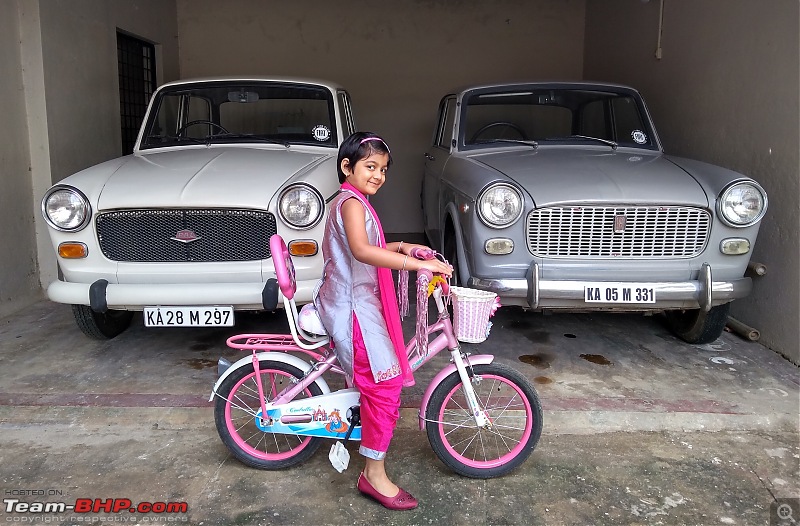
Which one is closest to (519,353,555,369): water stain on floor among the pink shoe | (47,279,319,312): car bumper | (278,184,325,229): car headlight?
(47,279,319,312): car bumper

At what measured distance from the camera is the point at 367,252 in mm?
2230

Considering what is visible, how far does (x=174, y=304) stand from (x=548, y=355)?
2.29m

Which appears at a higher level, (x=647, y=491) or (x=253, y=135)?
(x=253, y=135)

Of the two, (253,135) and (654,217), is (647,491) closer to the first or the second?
(654,217)

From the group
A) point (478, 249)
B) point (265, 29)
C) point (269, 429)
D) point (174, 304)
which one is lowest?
point (269, 429)

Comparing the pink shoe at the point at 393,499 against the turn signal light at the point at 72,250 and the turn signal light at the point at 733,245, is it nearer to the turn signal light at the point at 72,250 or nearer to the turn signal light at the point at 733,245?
the turn signal light at the point at 72,250

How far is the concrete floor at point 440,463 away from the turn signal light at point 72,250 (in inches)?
27.5

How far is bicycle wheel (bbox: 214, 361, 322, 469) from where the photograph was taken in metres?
2.63

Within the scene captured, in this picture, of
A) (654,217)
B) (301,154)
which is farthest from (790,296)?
(301,154)

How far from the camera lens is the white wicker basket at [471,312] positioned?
7.68 feet

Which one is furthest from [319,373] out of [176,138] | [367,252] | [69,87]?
[69,87]

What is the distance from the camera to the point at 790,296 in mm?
4070

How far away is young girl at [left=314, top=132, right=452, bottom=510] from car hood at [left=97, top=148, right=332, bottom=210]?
1.30 metres

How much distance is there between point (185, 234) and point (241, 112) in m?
1.70
